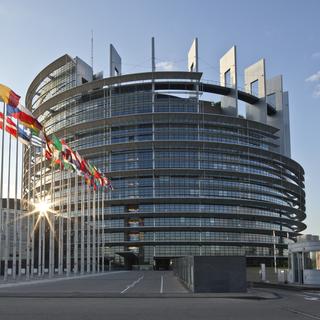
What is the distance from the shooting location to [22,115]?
40.8 metres

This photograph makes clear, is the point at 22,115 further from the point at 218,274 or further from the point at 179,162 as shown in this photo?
the point at 179,162

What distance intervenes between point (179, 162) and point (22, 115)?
271 ft

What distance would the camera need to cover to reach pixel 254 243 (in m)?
124

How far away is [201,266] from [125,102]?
331 ft

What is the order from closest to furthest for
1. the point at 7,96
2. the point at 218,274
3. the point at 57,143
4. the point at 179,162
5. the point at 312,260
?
the point at 218,274 → the point at 7,96 → the point at 312,260 → the point at 57,143 → the point at 179,162

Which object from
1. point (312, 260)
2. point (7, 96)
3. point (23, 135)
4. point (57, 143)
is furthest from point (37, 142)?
point (312, 260)

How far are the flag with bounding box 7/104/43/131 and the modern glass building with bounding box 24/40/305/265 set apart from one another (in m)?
75.1

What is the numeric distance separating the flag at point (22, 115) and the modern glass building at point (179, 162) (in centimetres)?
7510

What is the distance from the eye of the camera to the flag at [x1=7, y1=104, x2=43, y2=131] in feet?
130

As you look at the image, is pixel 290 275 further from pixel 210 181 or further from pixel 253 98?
pixel 253 98

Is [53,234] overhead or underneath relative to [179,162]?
underneath

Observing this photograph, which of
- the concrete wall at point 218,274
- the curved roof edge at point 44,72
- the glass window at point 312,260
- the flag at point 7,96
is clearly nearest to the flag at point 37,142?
the flag at point 7,96

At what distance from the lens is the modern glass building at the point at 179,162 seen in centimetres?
12006

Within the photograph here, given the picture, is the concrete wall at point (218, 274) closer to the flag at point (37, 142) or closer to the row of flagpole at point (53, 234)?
the row of flagpole at point (53, 234)
